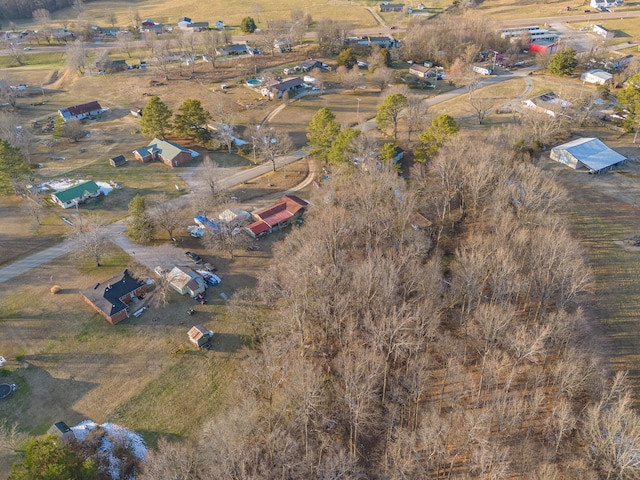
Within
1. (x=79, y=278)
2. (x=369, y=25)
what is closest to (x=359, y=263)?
(x=79, y=278)

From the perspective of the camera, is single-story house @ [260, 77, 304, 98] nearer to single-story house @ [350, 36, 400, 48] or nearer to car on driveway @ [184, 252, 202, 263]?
single-story house @ [350, 36, 400, 48]

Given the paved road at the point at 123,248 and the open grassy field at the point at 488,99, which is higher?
the open grassy field at the point at 488,99

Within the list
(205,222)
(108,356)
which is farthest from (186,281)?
(205,222)

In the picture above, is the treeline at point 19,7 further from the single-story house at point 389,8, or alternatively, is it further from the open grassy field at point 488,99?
the open grassy field at point 488,99

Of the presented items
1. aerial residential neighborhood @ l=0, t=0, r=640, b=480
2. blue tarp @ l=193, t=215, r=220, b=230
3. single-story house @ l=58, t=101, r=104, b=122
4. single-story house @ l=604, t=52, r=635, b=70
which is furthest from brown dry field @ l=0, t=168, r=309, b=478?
single-story house @ l=604, t=52, r=635, b=70

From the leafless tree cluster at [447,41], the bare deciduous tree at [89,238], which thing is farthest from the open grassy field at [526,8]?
the bare deciduous tree at [89,238]

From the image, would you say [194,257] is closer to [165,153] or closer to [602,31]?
[165,153]
